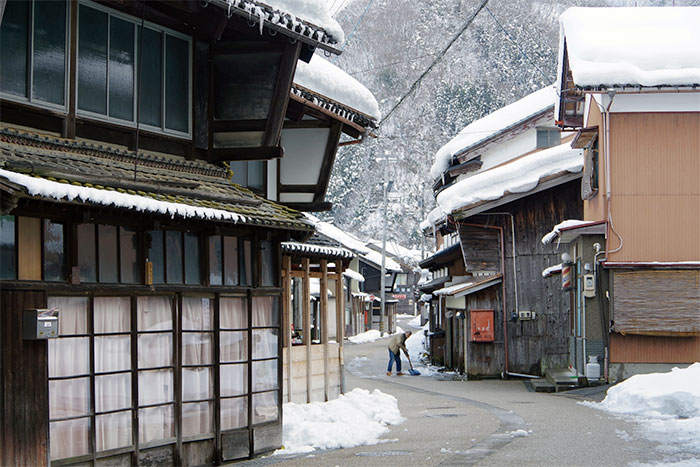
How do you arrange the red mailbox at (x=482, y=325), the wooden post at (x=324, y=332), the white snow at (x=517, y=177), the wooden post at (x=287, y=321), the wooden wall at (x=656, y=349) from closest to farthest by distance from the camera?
the wooden post at (x=287, y=321)
the wooden post at (x=324, y=332)
the wooden wall at (x=656, y=349)
the white snow at (x=517, y=177)
the red mailbox at (x=482, y=325)

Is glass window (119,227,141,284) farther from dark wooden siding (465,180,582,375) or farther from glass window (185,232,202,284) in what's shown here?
dark wooden siding (465,180,582,375)

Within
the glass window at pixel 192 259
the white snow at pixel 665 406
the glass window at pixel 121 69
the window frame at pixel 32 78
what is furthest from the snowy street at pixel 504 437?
the window frame at pixel 32 78

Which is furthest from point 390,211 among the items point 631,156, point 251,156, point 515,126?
point 251,156

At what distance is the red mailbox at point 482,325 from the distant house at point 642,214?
6.42m

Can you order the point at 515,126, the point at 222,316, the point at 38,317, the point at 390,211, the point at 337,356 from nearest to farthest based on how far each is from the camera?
1. the point at 38,317
2. the point at 222,316
3. the point at 337,356
4. the point at 515,126
5. the point at 390,211

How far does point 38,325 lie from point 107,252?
61.8 inches

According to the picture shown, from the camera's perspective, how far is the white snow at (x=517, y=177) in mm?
26625

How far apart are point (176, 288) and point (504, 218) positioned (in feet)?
63.4

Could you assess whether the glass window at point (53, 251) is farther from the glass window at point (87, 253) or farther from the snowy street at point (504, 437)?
the snowy street at point (504, 437)

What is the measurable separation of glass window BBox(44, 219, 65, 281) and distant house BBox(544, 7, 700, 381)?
1429 cm

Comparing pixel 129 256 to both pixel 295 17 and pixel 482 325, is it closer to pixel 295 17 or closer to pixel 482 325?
pixel 295 17

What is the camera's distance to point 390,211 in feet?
400

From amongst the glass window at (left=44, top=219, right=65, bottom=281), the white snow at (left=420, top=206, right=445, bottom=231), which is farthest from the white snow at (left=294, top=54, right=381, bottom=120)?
the white snow at (left=420, top=206, right=445, bottom=231)

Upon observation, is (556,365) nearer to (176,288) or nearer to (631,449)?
(631,449)
